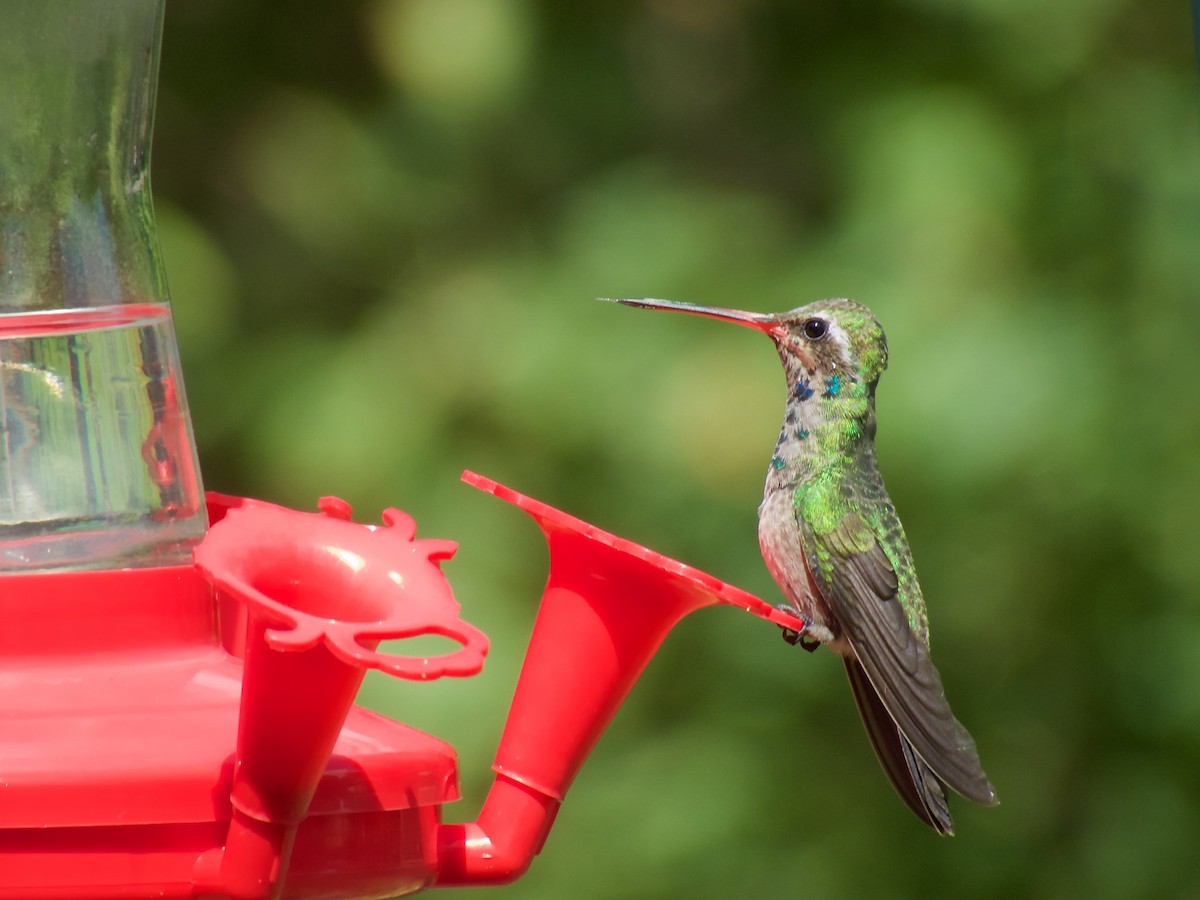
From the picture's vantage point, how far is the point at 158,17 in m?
3.18

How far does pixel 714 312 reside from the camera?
3.44m

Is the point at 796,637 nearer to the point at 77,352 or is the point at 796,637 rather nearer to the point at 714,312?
the point at 714,312

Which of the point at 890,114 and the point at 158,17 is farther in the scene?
the point at 890,114

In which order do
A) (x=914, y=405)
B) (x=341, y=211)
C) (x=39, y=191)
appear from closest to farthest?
(x=39, y=191) → (x=914, y=405) → (x=341, y=211)

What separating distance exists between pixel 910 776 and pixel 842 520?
684 mm

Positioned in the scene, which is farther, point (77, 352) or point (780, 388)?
point (780, 388)

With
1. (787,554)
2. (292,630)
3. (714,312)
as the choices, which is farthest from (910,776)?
(292,630)

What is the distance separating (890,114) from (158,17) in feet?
7.47

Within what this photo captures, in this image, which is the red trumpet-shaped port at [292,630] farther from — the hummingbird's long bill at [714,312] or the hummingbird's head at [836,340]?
the hummingbird's head at [836,340]

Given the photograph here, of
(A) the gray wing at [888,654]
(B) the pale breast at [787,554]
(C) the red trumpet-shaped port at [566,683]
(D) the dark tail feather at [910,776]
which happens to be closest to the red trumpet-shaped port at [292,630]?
(C) the red trumpet-shaped port at [566,683]

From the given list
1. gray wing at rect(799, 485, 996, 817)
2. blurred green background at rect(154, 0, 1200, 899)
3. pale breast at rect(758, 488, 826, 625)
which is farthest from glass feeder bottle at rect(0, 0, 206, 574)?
blurred green background at rect(154, 0, 1200, 899)

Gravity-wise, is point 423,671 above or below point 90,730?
above

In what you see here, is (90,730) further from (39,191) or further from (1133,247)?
(1133,247)

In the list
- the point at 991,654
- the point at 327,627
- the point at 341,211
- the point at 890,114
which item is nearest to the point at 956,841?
the point at 991,654
